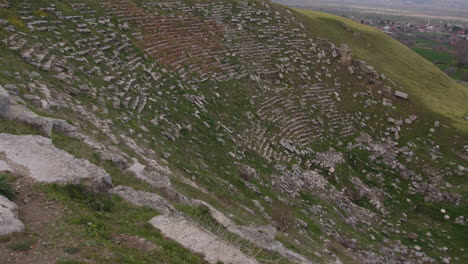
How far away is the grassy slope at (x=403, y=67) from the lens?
43562 mm

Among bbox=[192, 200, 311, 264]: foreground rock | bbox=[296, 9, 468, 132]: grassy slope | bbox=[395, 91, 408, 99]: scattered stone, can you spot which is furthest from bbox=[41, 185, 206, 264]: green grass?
bbox=[296, 9, 468, 132]: grassy slope

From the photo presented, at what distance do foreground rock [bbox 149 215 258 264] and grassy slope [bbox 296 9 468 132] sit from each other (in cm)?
3694

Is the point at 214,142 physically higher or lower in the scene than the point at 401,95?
higher

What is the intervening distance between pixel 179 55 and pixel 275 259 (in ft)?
81.1

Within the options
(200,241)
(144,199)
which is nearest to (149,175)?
(144,199)

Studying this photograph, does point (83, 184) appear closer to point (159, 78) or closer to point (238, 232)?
point (238, 232)

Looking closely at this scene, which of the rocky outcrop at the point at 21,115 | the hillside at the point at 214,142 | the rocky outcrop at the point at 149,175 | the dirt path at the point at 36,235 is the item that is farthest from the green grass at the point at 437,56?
the dirt path at the point at 36,235

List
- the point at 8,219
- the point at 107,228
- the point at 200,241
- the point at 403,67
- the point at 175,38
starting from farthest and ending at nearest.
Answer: the point at 403,67 < the point at 175,38 < the point at 200,241 < the point at 107,228 < the point at 8,219

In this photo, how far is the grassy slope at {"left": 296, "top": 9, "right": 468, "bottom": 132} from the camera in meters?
43.6

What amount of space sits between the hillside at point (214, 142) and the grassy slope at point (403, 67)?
1.63 ft

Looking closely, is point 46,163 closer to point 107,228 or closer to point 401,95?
point 107,228

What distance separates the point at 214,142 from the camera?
25000 millimetres

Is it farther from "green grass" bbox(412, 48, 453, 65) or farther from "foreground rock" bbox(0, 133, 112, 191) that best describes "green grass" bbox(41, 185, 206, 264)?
"green grass" bbox(412, 48, 453, 65)

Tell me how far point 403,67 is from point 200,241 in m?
50.5
